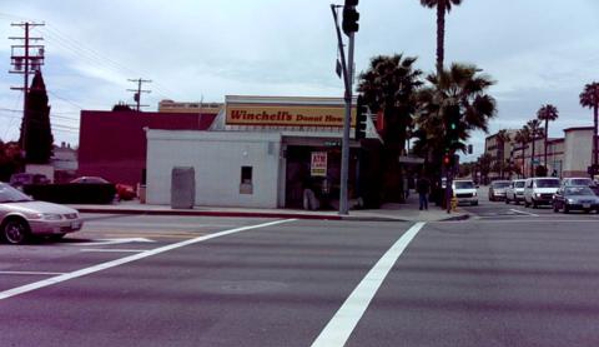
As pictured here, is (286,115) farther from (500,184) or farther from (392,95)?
(500,184)

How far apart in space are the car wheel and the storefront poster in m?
16.4

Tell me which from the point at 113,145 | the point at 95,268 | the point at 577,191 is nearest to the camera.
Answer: the point at 95,268

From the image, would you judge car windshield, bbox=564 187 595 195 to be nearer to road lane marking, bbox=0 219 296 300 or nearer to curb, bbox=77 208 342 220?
curb, bbox=77 208 342 220

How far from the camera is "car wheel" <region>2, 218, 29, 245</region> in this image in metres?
15.2

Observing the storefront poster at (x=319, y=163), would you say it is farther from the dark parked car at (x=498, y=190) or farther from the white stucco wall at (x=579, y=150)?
the white stucco wall at (x=579, y=150)

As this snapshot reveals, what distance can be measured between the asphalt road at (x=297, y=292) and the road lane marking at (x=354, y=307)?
24mm

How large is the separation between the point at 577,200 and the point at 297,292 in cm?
2493

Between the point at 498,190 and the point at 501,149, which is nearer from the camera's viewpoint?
the point at 498,190

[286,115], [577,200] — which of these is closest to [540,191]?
[577,200]

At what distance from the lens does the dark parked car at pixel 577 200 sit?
31.0m

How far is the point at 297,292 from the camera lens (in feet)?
31.8

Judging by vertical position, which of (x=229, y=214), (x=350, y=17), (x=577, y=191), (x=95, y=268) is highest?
(x=350, y=17)

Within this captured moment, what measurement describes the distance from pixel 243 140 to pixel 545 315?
2345cm

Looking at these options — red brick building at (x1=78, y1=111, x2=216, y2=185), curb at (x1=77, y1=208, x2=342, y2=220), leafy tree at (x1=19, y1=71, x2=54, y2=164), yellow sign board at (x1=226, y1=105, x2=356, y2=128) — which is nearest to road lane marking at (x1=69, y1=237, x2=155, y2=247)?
curb at (x1=77, y1=208, x2=342, y2=220)
